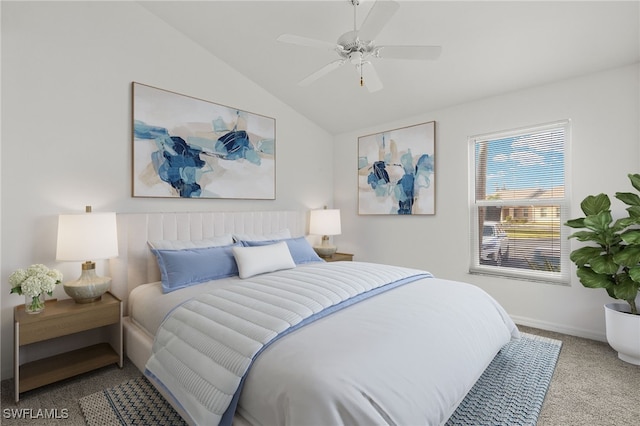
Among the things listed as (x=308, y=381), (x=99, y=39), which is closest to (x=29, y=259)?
(x=99, y=39)

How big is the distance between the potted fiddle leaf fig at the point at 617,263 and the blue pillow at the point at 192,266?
294cm

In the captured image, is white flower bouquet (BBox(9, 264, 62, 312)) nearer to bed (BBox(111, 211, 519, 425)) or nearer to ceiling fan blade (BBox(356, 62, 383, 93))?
bed (BBox(111, 211, 519, 425))

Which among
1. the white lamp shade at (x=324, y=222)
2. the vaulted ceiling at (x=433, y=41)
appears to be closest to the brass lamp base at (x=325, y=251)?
the white lamp shade at (x=324, y=222)

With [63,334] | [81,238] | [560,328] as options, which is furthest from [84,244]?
[560,328]

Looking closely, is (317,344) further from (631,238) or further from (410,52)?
(631,238)

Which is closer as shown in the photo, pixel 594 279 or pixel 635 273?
pixel 635 273

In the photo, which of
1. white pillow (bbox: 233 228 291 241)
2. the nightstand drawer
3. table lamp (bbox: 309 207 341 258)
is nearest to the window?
table lamp (bbox: 309 207 341 258)

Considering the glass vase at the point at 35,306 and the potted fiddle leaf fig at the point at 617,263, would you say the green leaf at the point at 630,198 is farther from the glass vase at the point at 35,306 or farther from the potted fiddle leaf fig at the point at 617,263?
the glass vase at the point at 35,306

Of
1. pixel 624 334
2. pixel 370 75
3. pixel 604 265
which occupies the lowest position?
pixel 624 334

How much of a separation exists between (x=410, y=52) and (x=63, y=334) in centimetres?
302

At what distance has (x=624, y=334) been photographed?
241cm

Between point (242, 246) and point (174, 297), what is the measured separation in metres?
0.95

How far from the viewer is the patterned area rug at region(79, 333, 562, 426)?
5.93 feet

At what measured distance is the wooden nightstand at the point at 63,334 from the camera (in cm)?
205
